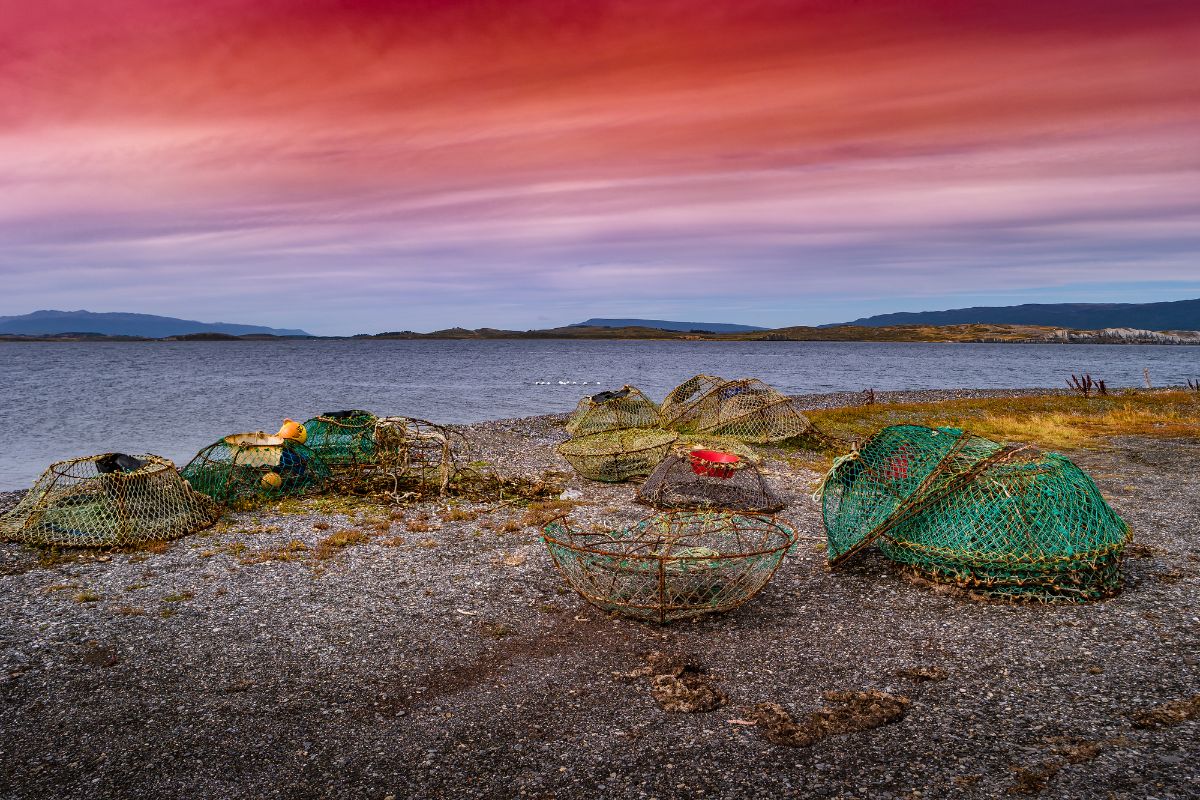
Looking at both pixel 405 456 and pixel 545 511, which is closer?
pixel 545 511

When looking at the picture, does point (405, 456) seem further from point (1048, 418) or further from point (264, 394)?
point (264, 394)

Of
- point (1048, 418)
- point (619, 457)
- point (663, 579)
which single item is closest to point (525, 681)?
point (663, 579)

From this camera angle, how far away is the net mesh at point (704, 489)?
15.0m

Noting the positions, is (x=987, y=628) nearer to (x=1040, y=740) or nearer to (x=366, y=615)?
(x=1040, y=740)

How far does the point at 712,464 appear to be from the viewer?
1407cm

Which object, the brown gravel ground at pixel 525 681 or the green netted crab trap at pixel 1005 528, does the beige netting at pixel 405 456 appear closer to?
the brown gravel ground at pixel 525 681

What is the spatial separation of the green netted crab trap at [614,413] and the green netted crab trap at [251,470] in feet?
34.0

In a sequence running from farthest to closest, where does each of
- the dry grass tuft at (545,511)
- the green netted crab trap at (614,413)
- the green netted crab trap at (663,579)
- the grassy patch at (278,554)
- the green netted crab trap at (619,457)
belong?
the green netted crab trap at (614,413)
the green netted crab trap at (619,457)
the dry grass tuft at (545,511)
the grassy patch at (278,554)
the green netted crab trap at (663,579)

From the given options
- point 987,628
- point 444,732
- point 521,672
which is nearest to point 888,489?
point 987,628

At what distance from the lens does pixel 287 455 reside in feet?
53.4

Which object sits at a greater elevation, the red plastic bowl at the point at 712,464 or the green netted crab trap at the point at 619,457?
the red plastic bowl at the point at 712,464

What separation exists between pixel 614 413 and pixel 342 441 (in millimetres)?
9744

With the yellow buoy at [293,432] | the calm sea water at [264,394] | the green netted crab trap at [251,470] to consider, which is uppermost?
the yellow buoy at [293,432]

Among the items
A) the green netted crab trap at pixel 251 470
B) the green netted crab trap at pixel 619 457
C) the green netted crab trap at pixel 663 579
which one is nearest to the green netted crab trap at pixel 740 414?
the green netted crab trap at pixel 619 457
